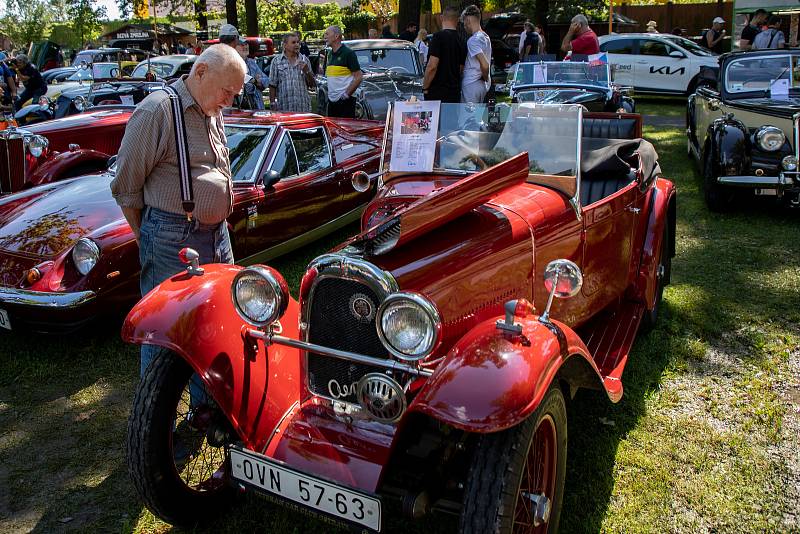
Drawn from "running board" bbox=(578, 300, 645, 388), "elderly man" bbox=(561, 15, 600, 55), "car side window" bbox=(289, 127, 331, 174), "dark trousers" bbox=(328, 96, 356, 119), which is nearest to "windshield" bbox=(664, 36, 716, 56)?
"elderly man" bbox=(561, 15, 600, 55)

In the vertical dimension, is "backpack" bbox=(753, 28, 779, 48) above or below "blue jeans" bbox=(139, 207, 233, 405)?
above

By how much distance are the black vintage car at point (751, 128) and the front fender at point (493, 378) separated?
5.03m

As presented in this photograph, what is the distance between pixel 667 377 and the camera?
3.86m

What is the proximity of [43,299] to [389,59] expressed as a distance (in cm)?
866

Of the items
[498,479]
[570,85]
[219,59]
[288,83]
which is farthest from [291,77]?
[498,479]

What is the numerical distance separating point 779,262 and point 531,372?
4.34 meters

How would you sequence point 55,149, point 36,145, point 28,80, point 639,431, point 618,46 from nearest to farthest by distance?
point 639,431, point 36,145, point 55,149, point 28,80, point 618,46

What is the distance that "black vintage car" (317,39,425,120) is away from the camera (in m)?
9.75

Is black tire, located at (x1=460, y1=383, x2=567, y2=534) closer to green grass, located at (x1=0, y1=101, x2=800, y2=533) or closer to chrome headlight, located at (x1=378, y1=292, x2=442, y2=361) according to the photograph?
chrome headlight, located at (x1=378, y1=292, x2=442, y2=361)

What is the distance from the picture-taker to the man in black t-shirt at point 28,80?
11609mm

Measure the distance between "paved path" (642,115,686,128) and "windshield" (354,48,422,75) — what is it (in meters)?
4.52

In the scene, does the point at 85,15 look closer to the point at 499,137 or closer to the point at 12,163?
the point at 12,163

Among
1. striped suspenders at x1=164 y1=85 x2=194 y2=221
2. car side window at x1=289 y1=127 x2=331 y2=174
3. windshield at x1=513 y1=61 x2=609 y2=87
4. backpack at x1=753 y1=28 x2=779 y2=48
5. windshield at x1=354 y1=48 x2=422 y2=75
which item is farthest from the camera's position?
backpack at x1=753 y1=28 x2=779 y2=48

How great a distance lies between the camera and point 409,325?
2.27 m
